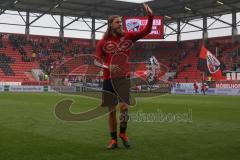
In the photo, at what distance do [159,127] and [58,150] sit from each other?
3.96 metres

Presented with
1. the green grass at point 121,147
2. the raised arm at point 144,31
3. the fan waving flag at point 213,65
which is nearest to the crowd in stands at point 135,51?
the fan waving flag at point 213,65

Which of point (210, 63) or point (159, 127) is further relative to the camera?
point (210, 63)

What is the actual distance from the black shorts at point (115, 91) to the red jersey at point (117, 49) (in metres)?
0.10

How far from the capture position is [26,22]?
5312cm

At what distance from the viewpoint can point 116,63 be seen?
21.9 ft

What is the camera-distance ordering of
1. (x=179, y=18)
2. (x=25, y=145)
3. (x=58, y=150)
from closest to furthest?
1. (x=58, y=150)
2. (x=25, y=145)
3. (x=179, y=18)

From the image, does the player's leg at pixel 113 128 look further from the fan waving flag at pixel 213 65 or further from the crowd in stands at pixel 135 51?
the crowd in stands at pixel 135 51

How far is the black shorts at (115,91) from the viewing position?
21.9 feet

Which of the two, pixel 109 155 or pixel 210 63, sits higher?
pixel 210 63

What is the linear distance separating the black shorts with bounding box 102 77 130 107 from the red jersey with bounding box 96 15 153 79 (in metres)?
0.10

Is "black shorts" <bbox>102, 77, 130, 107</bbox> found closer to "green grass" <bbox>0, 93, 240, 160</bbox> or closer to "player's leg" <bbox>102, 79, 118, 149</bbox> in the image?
"player's leg" <bbox>102, 79, 118, 149</bbox>

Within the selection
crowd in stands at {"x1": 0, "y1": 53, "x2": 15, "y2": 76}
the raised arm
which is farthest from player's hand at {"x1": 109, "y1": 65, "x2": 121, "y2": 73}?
crowd in stands at {"x1": 0, "y1": 53, "x2": 15, "y2": 76}

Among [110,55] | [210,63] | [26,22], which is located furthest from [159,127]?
[26,22]

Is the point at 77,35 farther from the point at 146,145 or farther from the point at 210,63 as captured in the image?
the point at 146,145
